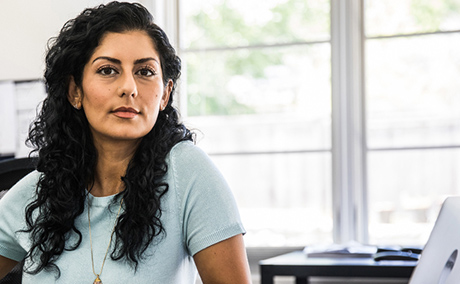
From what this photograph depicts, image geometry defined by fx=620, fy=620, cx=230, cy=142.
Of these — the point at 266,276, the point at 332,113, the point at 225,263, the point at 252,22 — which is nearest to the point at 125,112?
the point at 225,263

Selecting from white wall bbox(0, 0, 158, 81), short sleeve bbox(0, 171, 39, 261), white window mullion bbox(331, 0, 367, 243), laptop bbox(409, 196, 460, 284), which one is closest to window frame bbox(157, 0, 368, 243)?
white window mullion bbox(331, 0, 367, 243)

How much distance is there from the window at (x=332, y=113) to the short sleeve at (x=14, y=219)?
1411mm

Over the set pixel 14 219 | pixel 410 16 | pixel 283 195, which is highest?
pixel 410 16

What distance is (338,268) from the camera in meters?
2.12

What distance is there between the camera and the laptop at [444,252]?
0.70 meters

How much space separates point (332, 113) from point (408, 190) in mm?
470

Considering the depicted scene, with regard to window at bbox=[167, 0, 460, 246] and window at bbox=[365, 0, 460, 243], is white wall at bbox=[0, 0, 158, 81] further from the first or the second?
window at bbox=[365, 0, 460, 243]

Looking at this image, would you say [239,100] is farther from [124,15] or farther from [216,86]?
[124,15]

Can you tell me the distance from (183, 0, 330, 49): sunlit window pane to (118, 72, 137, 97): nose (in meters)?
1.56

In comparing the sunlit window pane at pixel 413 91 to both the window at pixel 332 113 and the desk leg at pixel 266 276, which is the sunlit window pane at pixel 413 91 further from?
the desk leg at pixel 266 276

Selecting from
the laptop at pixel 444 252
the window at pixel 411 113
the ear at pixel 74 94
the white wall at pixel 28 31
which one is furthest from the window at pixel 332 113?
the laptop at pixel 444 252

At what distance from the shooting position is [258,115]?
114 inches

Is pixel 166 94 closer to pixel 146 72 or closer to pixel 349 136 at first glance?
pixel 146 72

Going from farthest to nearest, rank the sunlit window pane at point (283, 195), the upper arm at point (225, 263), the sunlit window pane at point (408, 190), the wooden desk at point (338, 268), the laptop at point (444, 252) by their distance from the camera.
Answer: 1. the sunlit window pane at point (283, 195)
2. the sunlit window pane at point (408, 190)
3. the wooden desk at point (338, 268)
4. the upper arm at point (225, 263)
5. the laptop at point (444, 252)
